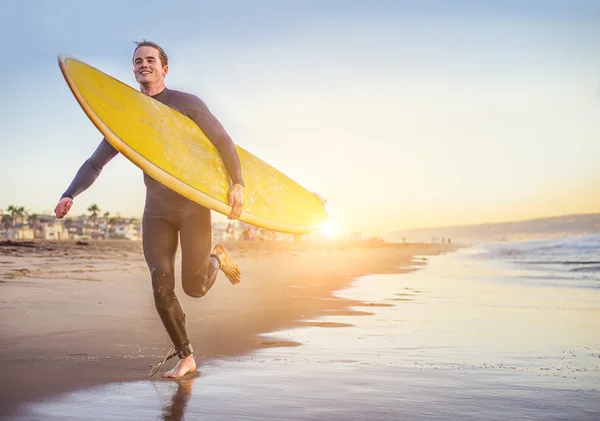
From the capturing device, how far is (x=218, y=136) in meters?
4.19

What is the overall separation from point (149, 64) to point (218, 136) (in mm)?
625

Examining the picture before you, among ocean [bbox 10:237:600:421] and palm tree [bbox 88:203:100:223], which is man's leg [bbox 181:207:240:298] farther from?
palm tree [bbox 88:203:100:223]

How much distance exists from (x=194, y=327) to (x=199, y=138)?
2322mm

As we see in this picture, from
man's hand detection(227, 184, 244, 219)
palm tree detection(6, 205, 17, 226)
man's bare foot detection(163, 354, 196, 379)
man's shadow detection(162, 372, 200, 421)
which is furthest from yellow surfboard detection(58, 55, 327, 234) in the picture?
palm tree detection(6, 205, 17, 226)

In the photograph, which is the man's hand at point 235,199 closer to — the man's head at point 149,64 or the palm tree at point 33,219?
the man's head at point 149,64

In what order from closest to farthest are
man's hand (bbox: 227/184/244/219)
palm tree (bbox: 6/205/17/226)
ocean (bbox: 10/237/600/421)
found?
1. ocean (bbox: 10/237/600/421)
2. man's hand (bbox: 227/184/244/219)
3. palm tree (bbox: 6/205/17/226)

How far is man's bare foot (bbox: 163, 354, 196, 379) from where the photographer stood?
386 centimetres

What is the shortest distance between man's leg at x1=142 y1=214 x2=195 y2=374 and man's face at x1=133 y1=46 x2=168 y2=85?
896 millimetres

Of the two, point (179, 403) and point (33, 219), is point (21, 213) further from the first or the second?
point (179, 403)

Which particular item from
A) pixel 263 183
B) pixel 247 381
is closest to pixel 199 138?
pixel 263 183

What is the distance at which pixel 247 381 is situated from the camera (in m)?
3.76

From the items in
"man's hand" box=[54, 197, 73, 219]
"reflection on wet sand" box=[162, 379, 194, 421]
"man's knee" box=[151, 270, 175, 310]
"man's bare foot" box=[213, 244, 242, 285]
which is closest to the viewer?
"reflection on wet sand" box=[162, 379, 194, 421]

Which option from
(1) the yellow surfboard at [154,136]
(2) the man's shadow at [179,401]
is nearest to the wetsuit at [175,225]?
(1) the yellow surfboard at [154,136]

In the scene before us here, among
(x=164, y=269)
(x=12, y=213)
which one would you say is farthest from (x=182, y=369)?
(x=12, y=213)
